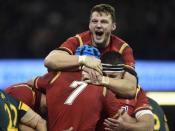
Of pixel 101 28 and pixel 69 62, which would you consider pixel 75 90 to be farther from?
pixel 101 28

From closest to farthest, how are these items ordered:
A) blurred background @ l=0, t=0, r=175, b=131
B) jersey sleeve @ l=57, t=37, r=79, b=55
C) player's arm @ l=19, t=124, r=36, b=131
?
1. player's arm @ l=19, t=124, r=36, b=131
2. jersey sleeve @ l=57, t=37, r=79, b=55
3. blurred background @ l=0, t=0, r=175, b=131

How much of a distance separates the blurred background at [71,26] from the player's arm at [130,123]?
470 centimetres

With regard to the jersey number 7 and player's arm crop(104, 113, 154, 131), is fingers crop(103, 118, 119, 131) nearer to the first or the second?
player's arm crop(104, 113, 154, 131)

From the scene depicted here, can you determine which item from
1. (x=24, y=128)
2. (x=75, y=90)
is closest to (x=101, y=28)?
(x=75, y=90)

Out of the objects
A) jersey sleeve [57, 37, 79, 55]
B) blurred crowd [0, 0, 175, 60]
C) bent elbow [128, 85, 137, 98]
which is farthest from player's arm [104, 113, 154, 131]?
blurred crowd [0, 0, 175, 60]

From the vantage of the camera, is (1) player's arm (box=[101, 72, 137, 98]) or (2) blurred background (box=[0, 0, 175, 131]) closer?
(1) player's arm (box=[101, 72, 137, 98])

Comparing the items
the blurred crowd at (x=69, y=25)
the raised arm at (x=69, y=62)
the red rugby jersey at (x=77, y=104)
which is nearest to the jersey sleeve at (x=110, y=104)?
the red rugby jersey at (x=77, y=104)

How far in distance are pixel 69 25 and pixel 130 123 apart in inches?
210

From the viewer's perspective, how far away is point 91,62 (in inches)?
203

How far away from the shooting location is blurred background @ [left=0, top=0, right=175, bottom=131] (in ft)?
33.1

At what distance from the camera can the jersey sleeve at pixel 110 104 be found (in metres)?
4.87

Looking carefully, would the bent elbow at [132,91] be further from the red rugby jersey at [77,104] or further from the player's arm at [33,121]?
the player's arm at [33,121]

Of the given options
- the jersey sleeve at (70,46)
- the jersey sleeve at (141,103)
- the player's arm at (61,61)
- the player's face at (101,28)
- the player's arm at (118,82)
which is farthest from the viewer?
the player's face at (101,28)

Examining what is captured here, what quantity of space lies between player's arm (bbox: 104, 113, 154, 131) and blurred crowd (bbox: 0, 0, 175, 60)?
484 cm
